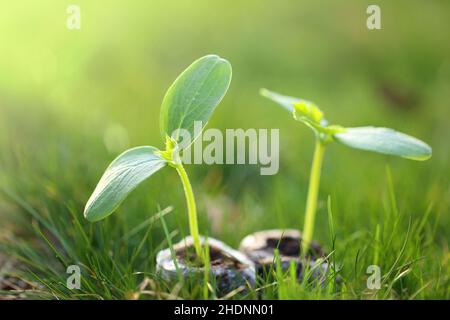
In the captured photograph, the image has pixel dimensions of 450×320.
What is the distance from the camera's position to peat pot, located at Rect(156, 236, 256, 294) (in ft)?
2.61

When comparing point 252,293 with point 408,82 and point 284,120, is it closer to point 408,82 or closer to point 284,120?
point 284,120

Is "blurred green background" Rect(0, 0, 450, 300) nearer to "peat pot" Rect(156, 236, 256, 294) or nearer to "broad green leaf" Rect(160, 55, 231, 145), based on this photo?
"peat pot" Rect(156, 236, 256, 294)

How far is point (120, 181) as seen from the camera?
72cm

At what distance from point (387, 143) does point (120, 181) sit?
37cm

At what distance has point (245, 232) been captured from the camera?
3.72 feet

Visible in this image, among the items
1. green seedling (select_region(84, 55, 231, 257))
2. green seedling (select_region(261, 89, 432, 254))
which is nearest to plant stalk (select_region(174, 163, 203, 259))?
green seedling (select_region(84, 55, 231, 257))

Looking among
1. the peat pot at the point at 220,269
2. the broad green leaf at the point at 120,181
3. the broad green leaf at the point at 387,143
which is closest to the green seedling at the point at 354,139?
the broad green leaf at the point at 387,143

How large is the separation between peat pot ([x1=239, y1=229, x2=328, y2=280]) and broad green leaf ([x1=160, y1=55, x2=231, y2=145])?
216mm

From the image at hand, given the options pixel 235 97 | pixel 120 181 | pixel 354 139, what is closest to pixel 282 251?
pixel 354 139

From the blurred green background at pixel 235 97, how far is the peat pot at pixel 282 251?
8 cm

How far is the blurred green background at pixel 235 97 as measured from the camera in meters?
1.18

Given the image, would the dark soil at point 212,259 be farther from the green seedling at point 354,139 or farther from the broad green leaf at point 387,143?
the broad green leaf at point 387,143

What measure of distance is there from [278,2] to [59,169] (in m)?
1.69
